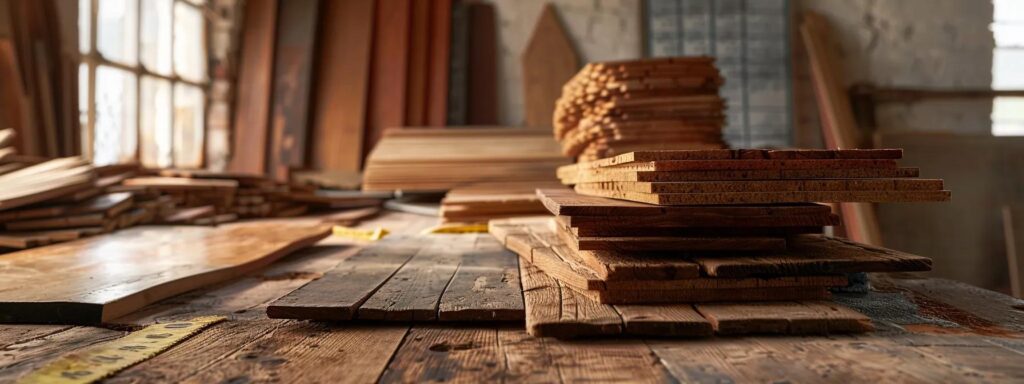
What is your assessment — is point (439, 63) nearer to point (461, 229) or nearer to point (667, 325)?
point (461, 229)

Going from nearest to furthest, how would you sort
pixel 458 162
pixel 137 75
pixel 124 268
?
pixel 124 268 < pixel 458 162 < pixel 137 75

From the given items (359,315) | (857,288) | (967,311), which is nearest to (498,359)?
(359,315)

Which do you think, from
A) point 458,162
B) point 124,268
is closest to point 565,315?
point 124,268

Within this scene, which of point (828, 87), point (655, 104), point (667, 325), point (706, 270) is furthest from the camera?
point (828, 87)

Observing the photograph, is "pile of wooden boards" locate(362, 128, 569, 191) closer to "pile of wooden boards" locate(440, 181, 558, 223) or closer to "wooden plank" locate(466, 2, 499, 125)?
"pile of wooden boards" locate(440, 181, 558, 223)

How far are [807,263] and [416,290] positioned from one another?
117 centimetres

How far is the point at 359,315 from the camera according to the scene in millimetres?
1977

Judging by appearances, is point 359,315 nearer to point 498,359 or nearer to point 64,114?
point 498,359

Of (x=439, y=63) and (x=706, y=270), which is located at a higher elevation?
(x=439, y=63)

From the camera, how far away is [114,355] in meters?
1.68

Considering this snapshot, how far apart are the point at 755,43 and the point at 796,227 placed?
22.0 feet

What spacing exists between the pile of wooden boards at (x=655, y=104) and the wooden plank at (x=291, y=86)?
4912 millimetres

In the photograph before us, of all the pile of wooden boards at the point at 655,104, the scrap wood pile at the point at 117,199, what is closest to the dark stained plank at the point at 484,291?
the pile of wooden boards at the point at 655,104

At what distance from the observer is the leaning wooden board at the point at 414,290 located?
1.97 metres
